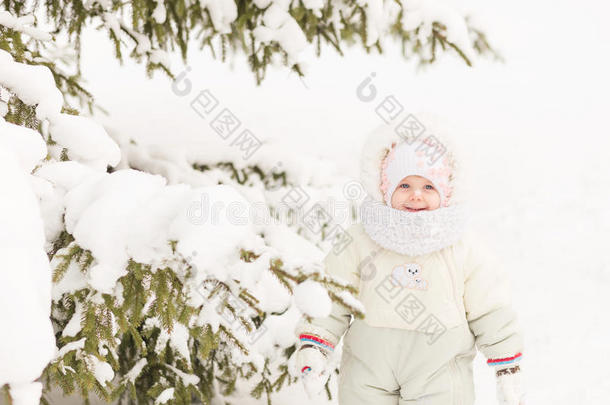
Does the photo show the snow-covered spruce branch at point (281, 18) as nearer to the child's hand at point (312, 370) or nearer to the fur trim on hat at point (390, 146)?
the fur trim on hat at point (390, 146)

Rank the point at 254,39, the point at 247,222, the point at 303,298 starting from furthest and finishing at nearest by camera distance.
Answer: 1. the point at 254,39
2. the point at 247,222
3. the point at 303,298

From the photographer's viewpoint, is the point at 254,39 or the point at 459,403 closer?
the point at 459,403

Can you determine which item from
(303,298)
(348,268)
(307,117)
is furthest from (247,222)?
(307,117)

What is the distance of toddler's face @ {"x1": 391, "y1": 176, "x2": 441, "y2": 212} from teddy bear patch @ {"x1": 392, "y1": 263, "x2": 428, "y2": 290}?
248mm

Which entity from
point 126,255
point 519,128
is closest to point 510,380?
point 126,255

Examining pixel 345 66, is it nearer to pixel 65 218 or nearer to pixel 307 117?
pixel 307 117

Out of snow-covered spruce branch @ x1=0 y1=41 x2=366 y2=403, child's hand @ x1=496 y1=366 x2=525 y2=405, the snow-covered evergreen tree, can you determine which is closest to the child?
child's hand @ x1=496 y1=366 x2=525 y2=405

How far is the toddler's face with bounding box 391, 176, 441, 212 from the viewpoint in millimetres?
2443

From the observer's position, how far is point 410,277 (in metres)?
2.49

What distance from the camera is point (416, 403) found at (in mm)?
2529

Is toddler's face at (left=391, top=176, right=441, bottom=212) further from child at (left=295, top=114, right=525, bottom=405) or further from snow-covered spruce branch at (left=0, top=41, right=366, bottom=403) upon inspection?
snow-covered spruce branch at (left=0, top=41, right=366, bottom=403)

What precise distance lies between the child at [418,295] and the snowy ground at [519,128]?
31 cm

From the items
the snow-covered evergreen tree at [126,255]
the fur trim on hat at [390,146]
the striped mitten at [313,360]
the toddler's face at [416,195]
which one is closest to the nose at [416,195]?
the toddler's face at [416,195]

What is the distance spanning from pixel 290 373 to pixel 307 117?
27.4ft
